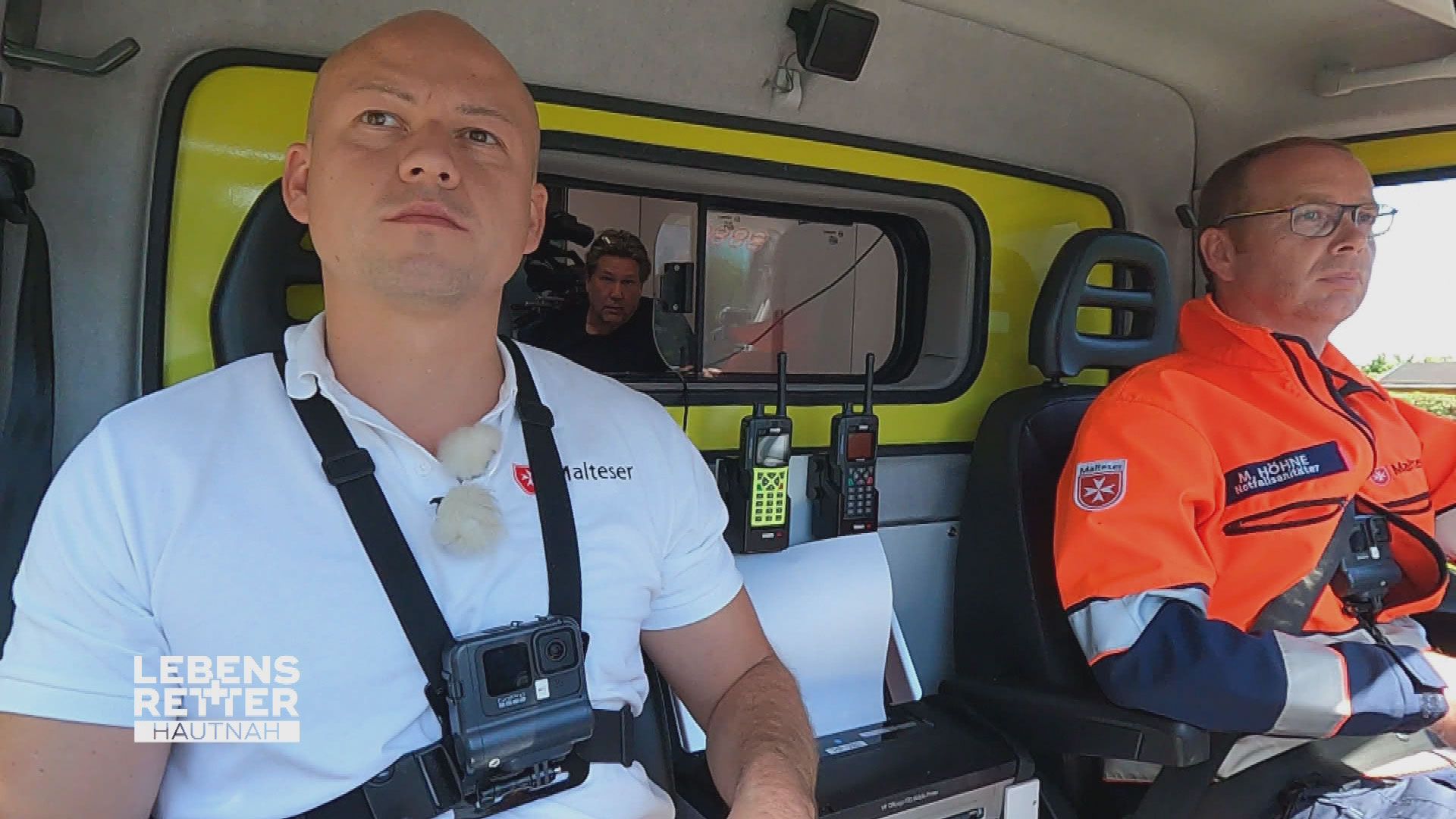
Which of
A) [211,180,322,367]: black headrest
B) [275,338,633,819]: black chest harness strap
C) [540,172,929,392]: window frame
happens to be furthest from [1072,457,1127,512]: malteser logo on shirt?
[211,180,322,367]: black headrest

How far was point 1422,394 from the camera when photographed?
259 centimetres

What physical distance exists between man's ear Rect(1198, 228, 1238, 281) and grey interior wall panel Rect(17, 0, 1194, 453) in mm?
706

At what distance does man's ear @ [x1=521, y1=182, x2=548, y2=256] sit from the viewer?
1466 millimetres

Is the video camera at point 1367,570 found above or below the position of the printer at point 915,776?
above

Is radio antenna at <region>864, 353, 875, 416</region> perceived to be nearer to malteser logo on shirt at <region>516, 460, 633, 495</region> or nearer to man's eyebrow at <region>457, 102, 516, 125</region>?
malteser logo on shirt at <region>516, 460, 633, 495</region>

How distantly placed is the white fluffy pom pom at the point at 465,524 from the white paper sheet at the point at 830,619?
0.89 m

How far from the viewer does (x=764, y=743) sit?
1.32m

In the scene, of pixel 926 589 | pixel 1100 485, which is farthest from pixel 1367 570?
pixel 926 589

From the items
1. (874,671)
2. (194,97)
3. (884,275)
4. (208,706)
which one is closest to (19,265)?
(194,97)

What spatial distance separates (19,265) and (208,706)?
0.82 m

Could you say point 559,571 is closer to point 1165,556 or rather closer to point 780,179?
point 1165,556

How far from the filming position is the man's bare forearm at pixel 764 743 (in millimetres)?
1258

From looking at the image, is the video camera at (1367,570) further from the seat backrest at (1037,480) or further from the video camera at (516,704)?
the video camera at (516,704)

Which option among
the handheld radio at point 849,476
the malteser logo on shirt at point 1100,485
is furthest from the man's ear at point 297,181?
the malteser logo on shirt at point 1100,485
